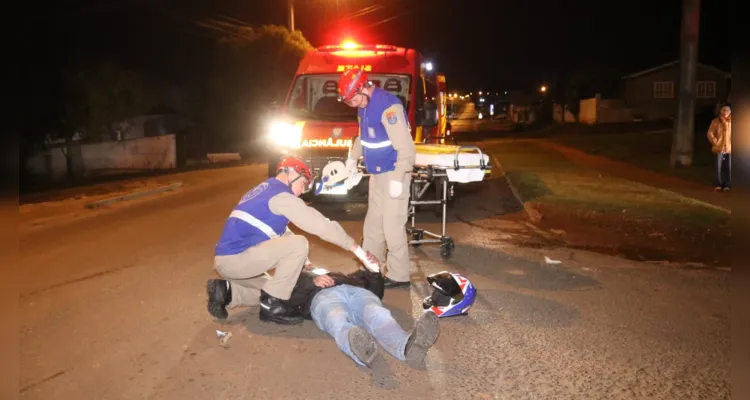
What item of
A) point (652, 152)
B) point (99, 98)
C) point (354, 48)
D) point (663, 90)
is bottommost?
point (652, 152)

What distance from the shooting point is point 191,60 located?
38500mm

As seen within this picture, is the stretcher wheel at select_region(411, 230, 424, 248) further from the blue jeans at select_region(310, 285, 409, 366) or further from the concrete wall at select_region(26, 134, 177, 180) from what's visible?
the concrete wall at select_region(26, 134, 177, 180)

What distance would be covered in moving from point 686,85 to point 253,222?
647 inches

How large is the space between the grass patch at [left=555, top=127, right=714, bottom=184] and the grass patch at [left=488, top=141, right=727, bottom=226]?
6.78 feet

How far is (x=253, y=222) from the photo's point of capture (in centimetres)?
544

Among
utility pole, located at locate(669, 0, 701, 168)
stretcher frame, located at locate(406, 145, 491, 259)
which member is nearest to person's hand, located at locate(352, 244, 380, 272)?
stretcher frame, located at locate(406, 145, 491, 259)

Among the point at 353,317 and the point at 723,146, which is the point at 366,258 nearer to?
the point at 353,317

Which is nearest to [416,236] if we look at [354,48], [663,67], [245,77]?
[354,48]

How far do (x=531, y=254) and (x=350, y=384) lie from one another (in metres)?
Result: 4.61

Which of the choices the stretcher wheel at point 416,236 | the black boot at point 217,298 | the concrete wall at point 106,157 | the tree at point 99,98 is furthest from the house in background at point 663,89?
the black boot at point 217,298

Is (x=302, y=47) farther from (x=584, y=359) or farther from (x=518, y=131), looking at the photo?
(x=584, y=359)

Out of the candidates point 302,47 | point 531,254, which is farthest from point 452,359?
point 302,47

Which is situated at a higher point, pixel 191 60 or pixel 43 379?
pixel 191 60

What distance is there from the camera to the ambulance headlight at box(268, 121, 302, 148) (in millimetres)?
11297
